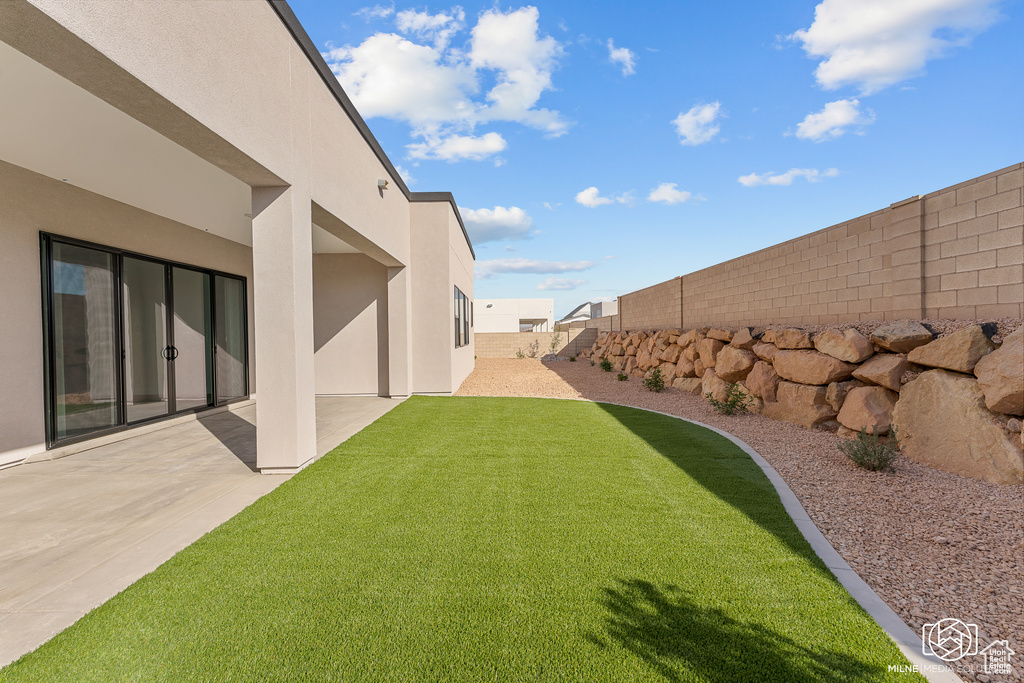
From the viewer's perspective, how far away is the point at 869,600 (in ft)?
8.16

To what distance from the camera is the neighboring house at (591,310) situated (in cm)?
4659

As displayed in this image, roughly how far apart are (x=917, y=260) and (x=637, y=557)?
5637mm

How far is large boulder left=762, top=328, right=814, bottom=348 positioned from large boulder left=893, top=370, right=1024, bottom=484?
1806 mm

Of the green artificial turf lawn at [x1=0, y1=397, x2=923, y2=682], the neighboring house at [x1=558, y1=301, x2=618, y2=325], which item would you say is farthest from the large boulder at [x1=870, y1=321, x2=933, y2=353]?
the neighboring house at [x1=558, y1=301, x2=618, y2=325]

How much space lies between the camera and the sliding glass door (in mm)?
5621

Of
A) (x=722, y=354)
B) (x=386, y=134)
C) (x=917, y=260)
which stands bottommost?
(x=722, y=354)

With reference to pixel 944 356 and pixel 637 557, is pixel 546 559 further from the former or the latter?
pixel 944 356

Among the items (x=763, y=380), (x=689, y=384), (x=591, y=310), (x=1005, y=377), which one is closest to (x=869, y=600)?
(x=1005, y=377)

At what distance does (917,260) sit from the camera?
5.53 meters

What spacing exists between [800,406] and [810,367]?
65 centimetres

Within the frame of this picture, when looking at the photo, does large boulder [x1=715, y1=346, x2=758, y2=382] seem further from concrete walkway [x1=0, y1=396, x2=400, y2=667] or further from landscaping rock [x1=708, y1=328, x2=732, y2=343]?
concrete walkway [x1=0, y1=396, x2=400, y2=667]

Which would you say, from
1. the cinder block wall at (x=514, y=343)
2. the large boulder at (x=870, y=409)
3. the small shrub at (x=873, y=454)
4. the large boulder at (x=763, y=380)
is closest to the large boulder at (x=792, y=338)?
the large boulder at (x=763, y=380)

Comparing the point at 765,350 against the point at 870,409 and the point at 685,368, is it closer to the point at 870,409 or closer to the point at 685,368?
the point at 870,409

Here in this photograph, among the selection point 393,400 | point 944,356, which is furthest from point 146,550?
point 944,356
